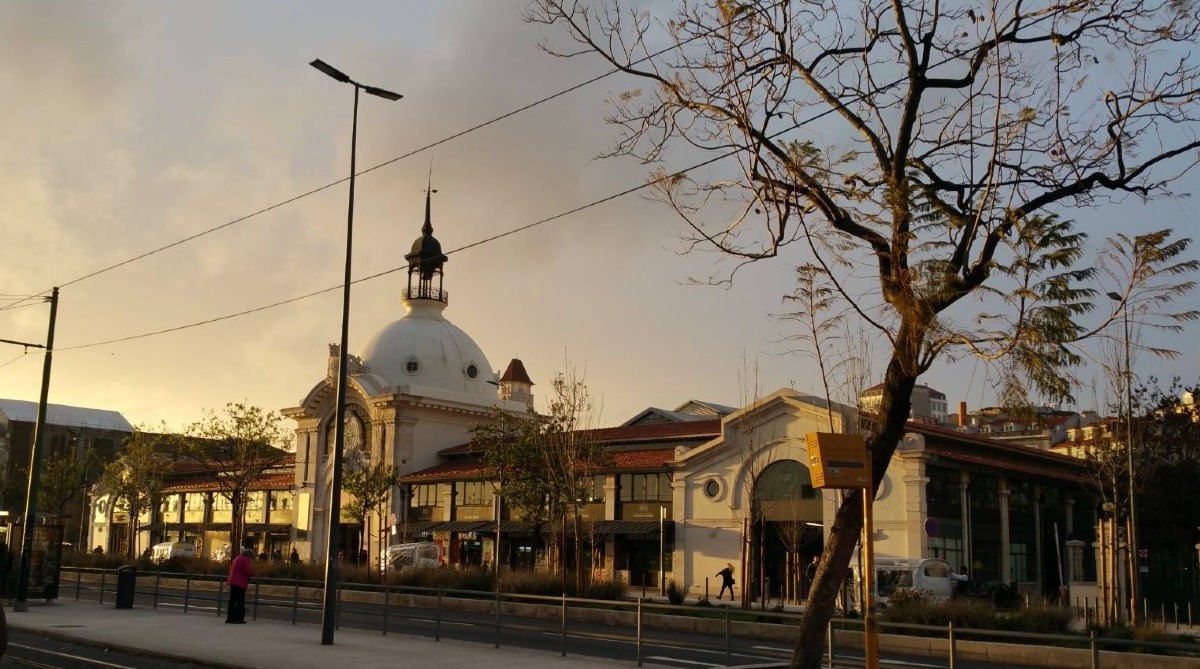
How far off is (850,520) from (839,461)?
1545mm

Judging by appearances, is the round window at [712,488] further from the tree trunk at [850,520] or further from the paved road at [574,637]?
the tree trunk at [850,520]

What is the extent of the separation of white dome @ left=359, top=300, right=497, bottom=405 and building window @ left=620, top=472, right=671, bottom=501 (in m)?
20.0

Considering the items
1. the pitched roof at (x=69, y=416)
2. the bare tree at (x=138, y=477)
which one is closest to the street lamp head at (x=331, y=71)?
the bare tree at (x=138, y=477)

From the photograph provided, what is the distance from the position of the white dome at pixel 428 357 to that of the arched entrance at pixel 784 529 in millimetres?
27086

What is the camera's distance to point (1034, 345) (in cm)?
1145

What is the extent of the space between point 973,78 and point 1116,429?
33.1 metres

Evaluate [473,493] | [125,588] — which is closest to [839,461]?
[125,588]

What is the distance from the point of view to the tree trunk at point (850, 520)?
12125 mm

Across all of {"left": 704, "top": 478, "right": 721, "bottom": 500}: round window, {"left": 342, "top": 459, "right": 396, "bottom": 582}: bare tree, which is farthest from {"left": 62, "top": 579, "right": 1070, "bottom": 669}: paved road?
{"left": 342, "top": 459, "right": 396, "bottom": 582}: bare tree

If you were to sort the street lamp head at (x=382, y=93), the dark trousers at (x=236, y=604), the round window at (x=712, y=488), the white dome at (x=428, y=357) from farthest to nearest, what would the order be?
the white dome at (x=428, y=357) < the round window at (x=712, y=488) < the dark trousers at (x=236, y=604) < the street lamp head at (x=382, y=93)

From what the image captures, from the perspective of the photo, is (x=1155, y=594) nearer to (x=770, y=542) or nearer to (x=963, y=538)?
(x=963, y=538)

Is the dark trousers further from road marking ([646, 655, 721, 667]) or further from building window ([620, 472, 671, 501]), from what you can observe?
building window ([620, 472, 671, 501])

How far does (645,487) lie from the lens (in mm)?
48312

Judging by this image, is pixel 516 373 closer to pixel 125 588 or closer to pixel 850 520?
pixel 125 588
